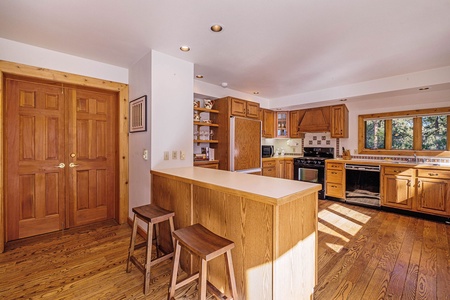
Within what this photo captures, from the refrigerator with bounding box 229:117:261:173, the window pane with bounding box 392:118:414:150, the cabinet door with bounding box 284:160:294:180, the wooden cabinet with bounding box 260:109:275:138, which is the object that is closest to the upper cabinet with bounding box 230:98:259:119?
the refrigerator with bounding box 229:117:261:173

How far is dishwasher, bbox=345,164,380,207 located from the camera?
3.96m

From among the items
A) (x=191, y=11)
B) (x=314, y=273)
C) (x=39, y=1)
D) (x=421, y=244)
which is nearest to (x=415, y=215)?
(x=421, y=244)

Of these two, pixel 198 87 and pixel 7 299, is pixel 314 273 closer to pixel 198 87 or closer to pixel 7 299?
pixel 7 299

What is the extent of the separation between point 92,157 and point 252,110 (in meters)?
3.00

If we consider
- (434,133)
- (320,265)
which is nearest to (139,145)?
(320,265)

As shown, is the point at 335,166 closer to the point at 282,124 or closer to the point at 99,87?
the point at 282,124

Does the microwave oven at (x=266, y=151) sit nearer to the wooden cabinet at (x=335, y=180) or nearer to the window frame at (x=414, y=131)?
the wooden cabinet at (x=335, y=180)

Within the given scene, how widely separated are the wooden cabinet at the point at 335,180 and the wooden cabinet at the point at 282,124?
4.43 feet

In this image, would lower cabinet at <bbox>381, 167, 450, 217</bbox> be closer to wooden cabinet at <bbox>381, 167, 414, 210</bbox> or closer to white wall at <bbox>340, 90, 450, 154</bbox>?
wooden cabinet at <bbox>381, 167, 414, 210</bbox>

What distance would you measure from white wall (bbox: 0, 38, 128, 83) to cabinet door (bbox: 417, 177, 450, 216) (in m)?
5.22

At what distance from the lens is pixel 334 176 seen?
4.48m

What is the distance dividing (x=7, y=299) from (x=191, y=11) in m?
2.87

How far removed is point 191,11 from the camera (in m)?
1.81

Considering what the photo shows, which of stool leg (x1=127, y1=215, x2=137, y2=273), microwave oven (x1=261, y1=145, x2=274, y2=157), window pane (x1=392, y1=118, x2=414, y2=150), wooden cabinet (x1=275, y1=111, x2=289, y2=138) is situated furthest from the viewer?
wooden cabinet (x1=275, y1=111, x2=289, y2=138)
